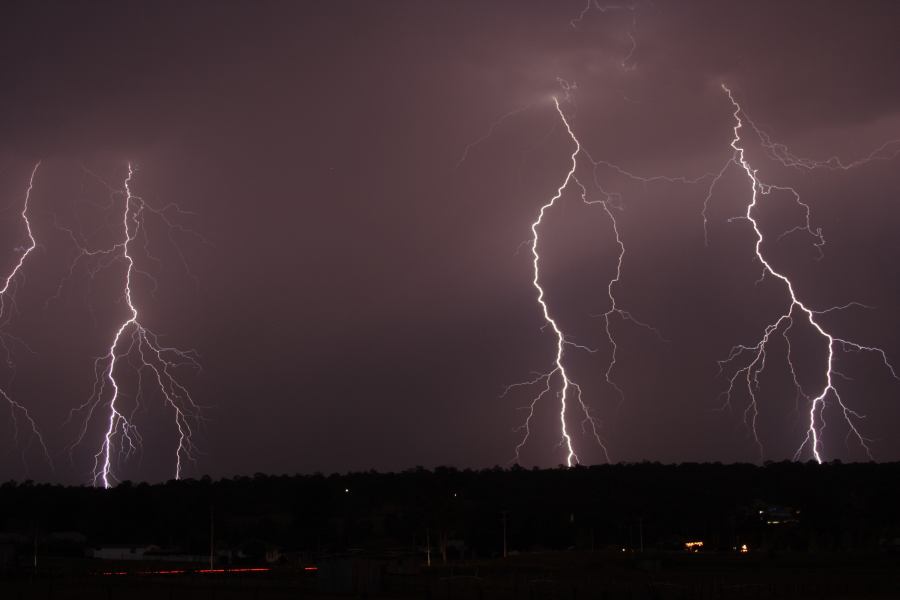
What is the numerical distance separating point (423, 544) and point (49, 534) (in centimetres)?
2734

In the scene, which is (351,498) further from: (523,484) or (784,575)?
(784,575)

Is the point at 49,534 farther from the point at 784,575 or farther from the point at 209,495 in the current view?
the point at 784,575

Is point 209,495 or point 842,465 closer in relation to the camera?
point 209,495

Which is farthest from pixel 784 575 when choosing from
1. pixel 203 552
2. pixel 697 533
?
pixel 203 552

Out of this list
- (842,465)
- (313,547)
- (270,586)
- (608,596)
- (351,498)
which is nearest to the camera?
(608,596)

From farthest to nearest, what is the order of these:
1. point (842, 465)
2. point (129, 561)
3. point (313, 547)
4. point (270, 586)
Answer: point (842, 465)
point (313, 547)
point (129, 561)
point (270, 586)

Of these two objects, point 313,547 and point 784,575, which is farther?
point 313,547

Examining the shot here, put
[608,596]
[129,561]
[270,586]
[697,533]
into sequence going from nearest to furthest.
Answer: [608,596] → [270,586] → [129,561] → [697,533]

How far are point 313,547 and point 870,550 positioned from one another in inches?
1496

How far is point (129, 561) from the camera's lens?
60.6 m

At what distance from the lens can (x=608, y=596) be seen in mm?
33562

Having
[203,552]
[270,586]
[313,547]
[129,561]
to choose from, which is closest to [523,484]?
[313,547]

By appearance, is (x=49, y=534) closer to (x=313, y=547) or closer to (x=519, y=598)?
(x=313, y=547)

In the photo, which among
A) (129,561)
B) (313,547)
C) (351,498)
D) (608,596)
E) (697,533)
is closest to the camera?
(608,596)
